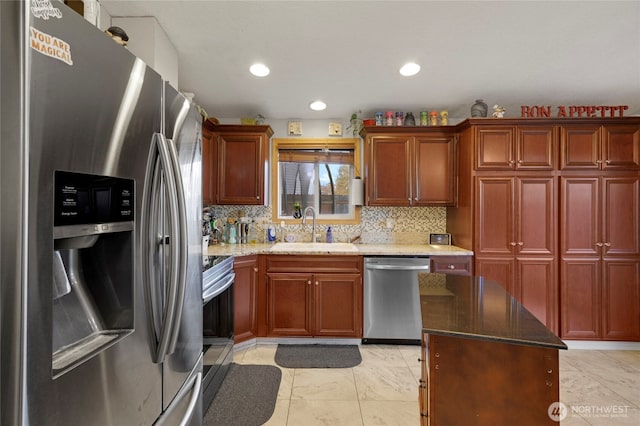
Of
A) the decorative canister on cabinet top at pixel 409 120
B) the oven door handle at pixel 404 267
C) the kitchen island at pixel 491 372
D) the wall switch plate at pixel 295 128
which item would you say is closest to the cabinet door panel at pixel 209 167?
the wall switch plate at pixel 295 128

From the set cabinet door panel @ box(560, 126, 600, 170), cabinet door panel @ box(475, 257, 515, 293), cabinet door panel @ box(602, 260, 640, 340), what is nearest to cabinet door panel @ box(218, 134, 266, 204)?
cabinet door panel @ box(475, 257, 515, 293)

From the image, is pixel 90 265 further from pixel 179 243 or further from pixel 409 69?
pixel 409 69

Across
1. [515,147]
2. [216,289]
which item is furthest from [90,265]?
[515,147]

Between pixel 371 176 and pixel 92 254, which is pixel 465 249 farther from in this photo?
pixel 92 254

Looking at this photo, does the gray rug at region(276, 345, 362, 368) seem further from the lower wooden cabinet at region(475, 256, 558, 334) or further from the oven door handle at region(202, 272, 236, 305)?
the lower wooden cabinet at region(475, 256, 558, 334)

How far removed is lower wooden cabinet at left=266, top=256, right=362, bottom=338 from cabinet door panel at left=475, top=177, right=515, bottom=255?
1.28 metres

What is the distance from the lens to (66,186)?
674 millimetres

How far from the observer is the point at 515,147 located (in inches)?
123

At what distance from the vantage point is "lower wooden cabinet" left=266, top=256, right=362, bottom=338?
10.3 feet

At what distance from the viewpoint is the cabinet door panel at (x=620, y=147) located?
3059 millimetres

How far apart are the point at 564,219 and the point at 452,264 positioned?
1.17 m

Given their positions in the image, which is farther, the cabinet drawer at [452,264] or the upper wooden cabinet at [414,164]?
the upper wooden cabinet at [414,164]

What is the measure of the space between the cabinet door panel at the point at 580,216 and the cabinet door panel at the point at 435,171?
3.39ft

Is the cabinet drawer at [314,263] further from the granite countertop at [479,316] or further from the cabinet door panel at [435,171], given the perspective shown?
the granite countertop at [479,316]
